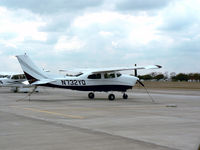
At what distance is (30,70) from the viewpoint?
79.6 feet

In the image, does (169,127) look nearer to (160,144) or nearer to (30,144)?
(160,144)

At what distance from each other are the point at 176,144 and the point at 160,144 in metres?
0.38

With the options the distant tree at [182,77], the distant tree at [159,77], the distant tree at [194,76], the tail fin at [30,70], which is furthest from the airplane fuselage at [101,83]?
the distant tree at [159,77]

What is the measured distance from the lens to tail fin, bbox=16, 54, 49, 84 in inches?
947

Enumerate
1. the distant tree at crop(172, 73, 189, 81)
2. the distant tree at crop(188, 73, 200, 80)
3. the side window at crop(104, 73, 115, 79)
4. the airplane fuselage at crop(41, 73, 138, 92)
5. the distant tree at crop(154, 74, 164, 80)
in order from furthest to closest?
the distant tree at crop(154, 74, 164, 80) → the distant tree at crop(172, 73, 189, 81) → the distant tree at crop(188, 73, 200, 80) → the side window at crop(104, 73, 115, 79) → the airplane fuselage at crop(41, 73, 138, 92)

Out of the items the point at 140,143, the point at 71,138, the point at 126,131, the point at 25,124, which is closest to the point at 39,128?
the point at 25,124

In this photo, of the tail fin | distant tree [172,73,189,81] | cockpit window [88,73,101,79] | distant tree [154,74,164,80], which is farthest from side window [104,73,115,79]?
distant tree [154,74,164,80]

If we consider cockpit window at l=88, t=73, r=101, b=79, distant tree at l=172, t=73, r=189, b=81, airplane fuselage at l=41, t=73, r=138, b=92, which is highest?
distant tree at l=172, t=73, r=189, b=81

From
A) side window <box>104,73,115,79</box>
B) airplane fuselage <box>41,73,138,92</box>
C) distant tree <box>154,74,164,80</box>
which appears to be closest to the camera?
airplane fuselage <box>41,73,138,92</box>

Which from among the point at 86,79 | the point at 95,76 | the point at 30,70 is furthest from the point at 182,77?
the point at 30,70

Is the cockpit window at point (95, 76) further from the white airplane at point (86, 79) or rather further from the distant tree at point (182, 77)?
the distant tree at point (182, 77)

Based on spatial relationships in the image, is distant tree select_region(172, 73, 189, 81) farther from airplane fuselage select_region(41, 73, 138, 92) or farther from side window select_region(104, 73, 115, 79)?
side window select_region(104, 73, 115, 79)

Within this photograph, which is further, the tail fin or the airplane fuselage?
the airplane fuselage

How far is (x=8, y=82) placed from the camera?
37.7m
